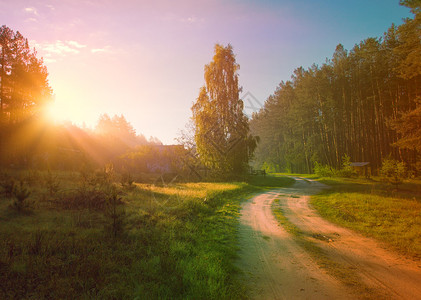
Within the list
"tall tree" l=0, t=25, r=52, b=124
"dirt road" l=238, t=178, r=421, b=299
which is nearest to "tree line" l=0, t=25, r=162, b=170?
"tall tree" l=0, t=25, r=52, b=124

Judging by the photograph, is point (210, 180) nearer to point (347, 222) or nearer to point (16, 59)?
point (347, 222)

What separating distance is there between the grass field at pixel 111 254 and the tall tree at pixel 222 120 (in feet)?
50.3

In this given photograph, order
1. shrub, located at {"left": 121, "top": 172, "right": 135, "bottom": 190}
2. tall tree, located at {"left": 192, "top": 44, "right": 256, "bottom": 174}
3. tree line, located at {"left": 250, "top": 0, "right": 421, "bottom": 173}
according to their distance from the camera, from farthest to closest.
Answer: tall tree, located at {"left": 192, "top": 44, "right": 256, "bottom": 174} < tree line, located at {"left": 250, "top": 0, "right": 421, "bottom": 173} < shrub, located at {"left": 121, "top": 172, "right": 135, "bottom": 190}

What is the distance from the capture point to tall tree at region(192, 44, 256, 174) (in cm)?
2384

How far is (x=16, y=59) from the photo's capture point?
70.3ft

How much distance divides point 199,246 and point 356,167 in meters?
26.6

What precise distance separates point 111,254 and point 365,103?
35.6m

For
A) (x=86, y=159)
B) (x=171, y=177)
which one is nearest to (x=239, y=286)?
(x=171, y=177)

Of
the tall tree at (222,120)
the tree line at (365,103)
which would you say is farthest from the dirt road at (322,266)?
the tree line at (365,103)

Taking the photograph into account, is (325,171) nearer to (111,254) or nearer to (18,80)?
(111,254)

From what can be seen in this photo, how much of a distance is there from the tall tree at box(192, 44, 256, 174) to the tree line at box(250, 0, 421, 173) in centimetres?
1548

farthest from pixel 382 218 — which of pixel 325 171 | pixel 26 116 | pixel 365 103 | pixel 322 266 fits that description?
pixel 26 116

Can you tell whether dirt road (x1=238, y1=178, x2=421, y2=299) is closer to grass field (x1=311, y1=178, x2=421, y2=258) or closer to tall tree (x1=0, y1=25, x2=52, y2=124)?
grass field (x1=311, y1=178, x2=421, y2=258)

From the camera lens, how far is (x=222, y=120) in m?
24.4
